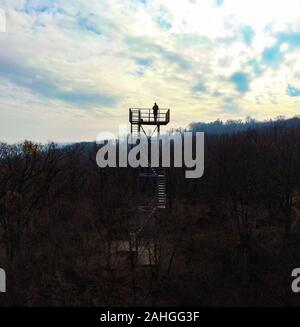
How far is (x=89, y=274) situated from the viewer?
102 feet

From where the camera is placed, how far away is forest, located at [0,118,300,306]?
100 ft

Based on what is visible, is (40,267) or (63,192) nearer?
(40,267)

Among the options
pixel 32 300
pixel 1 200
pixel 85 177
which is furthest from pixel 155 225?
pixel 85 177

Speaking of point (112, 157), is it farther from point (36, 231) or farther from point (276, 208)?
point (276, 208)

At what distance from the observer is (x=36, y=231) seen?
38594 mm

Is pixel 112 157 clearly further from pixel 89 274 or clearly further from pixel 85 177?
pixel 89 274

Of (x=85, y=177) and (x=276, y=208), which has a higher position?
(x=85, y=177)

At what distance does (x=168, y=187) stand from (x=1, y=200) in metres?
21.3

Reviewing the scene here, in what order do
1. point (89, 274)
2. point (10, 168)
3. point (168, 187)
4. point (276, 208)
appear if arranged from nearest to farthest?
point (89, 274)
point (10, 168)
point (276, 208)
point (168, 187)

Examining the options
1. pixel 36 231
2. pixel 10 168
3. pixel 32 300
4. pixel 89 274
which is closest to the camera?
pixel 32 300

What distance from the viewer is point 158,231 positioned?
108 ft

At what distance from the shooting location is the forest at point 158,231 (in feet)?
100
